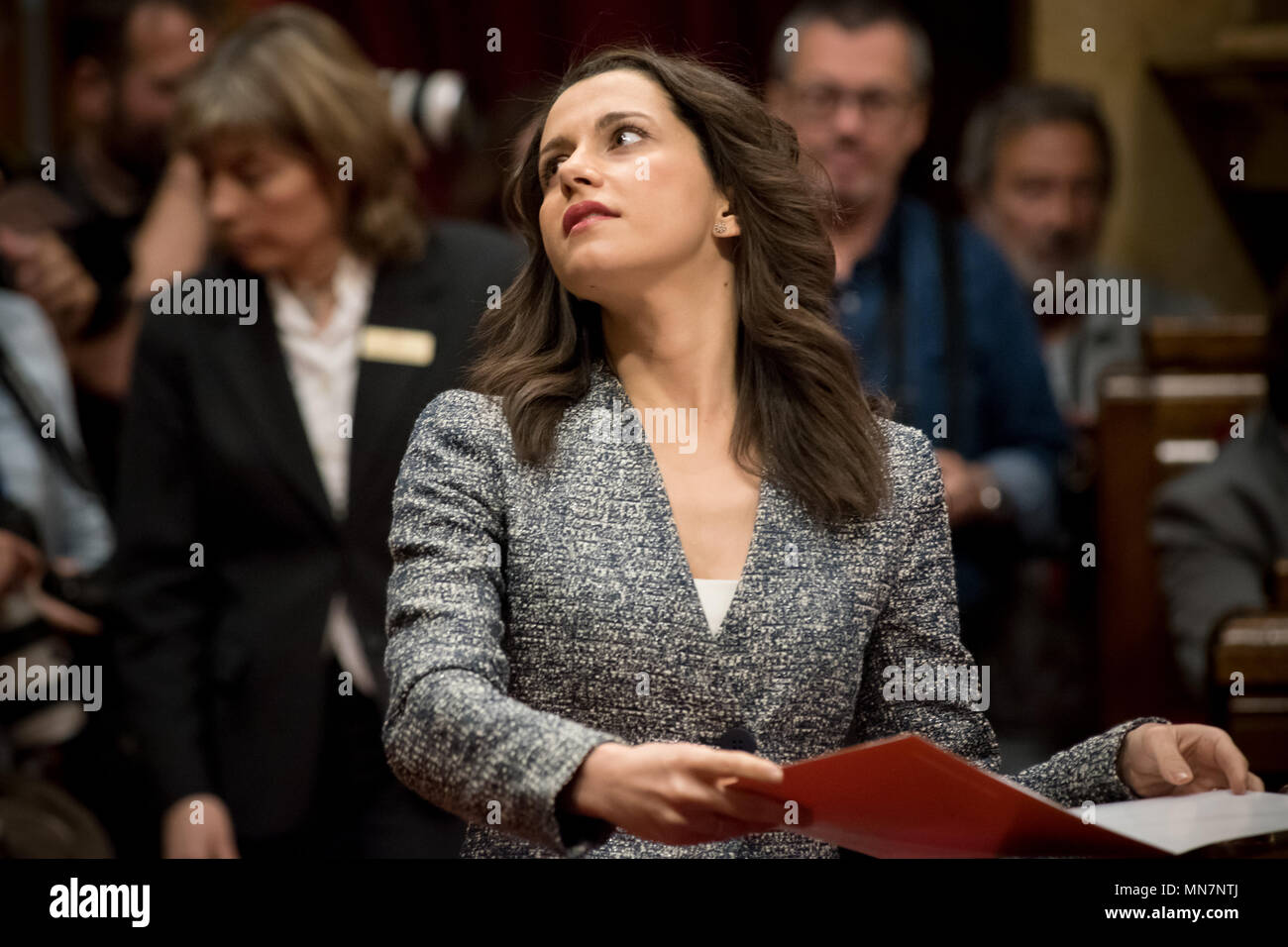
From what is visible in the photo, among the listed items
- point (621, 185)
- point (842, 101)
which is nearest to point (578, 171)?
point (621, 185)

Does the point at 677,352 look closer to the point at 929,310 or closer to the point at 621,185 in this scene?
the point at 621,185

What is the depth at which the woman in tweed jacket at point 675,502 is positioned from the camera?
1511mm

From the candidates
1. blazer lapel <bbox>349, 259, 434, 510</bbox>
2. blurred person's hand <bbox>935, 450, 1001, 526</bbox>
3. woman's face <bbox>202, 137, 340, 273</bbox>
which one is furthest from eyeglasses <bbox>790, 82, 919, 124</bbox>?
blazer lapel <bbox>349, 259, 434, 510</bbox>

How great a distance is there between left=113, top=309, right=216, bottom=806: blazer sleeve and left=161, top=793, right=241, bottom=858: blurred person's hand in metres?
0.02

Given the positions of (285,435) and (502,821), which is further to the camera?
(285,435)

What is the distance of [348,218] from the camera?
2.45 metres

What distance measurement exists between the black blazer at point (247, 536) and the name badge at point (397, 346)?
1cm

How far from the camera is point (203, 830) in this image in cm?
226

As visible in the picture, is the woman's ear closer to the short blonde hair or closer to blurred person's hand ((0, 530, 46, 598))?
the short blonde hair

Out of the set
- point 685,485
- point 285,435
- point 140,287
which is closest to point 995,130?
point 140,287

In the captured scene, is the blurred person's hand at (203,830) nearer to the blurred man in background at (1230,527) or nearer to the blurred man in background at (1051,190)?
the blurred man in background at (1230,527)

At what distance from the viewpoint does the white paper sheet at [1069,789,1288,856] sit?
1436 mm

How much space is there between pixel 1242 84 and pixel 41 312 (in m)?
3.08

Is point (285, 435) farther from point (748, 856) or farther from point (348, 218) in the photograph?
point (748, 856)
